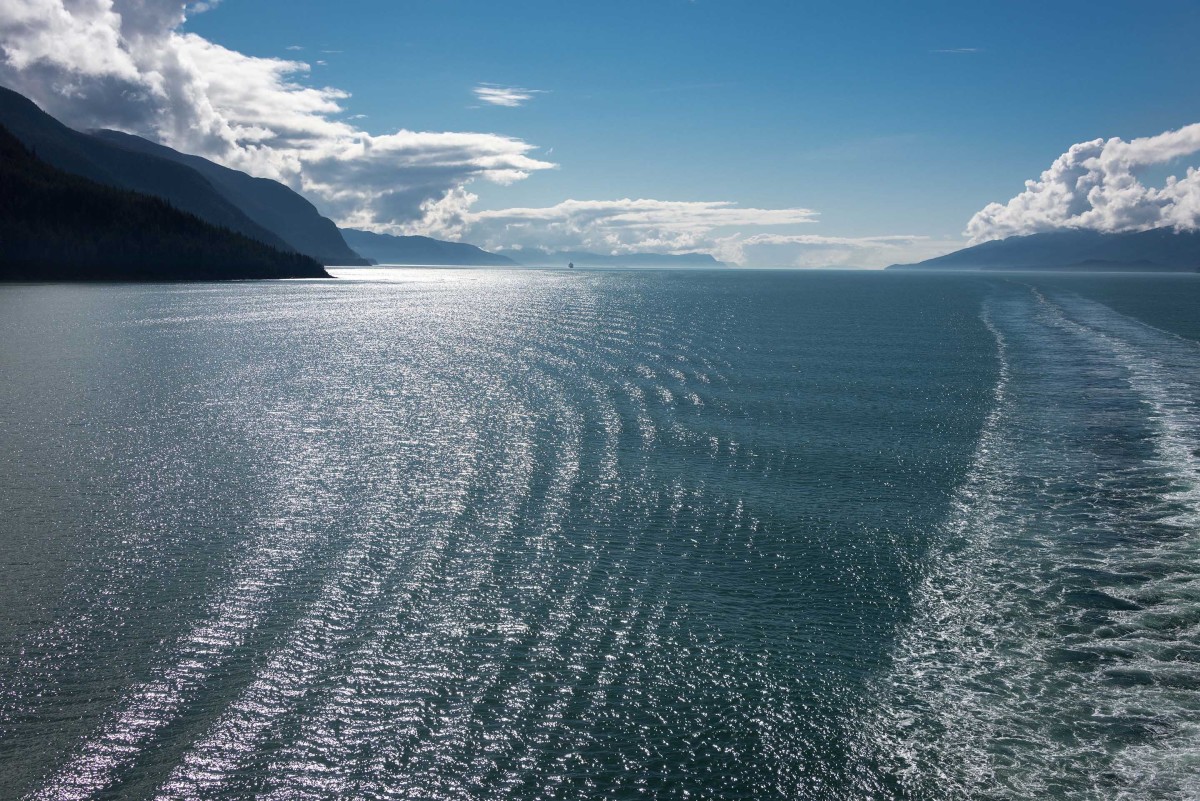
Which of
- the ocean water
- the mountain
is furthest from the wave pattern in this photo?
the mountain

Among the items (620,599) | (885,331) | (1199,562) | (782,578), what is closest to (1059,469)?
(1199,562)

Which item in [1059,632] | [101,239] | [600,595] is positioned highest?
[101,239]

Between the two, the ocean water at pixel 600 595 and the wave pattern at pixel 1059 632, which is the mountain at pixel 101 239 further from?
the wave pattern at pixel 1059 632

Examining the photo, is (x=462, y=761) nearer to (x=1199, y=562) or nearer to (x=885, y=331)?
(x=1199, y=562)

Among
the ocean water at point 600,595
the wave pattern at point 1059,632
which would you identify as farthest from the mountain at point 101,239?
the wave pattern at point 1059,632

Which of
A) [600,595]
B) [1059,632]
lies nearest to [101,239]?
[600,595]

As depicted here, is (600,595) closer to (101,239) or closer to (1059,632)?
(1059,632)
